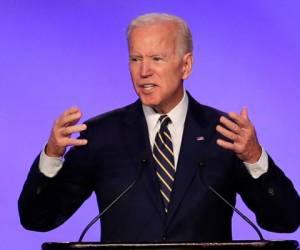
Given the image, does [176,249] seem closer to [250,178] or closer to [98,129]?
[250,178]

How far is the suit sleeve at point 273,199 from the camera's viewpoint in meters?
2.10

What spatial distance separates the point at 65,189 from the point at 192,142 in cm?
42

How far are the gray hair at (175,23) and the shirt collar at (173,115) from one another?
175 mm

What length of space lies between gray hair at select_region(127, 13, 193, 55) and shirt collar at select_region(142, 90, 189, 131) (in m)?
0.18

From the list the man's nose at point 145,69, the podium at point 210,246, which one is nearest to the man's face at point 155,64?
the man's nose at point 145,69

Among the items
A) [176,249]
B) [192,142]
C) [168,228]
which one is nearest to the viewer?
[176,249]

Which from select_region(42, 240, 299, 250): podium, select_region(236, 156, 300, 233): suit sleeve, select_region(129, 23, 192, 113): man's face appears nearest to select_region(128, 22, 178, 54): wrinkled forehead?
select_region(129, 23, 192, 113): man's face

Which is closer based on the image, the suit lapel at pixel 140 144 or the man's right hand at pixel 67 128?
the man's right hand at pixel 67 128

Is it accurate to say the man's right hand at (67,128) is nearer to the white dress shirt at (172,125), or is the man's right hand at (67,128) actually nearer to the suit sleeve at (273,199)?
the white dress shirt at (172,125)

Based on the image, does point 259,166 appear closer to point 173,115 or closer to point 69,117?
point 173,115

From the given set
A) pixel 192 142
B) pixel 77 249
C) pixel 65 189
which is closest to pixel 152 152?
pixel 192 142

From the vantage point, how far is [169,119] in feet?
7.68

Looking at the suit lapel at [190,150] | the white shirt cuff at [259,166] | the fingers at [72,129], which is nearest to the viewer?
the fingers at [72,129]

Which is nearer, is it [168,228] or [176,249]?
[176,249]
